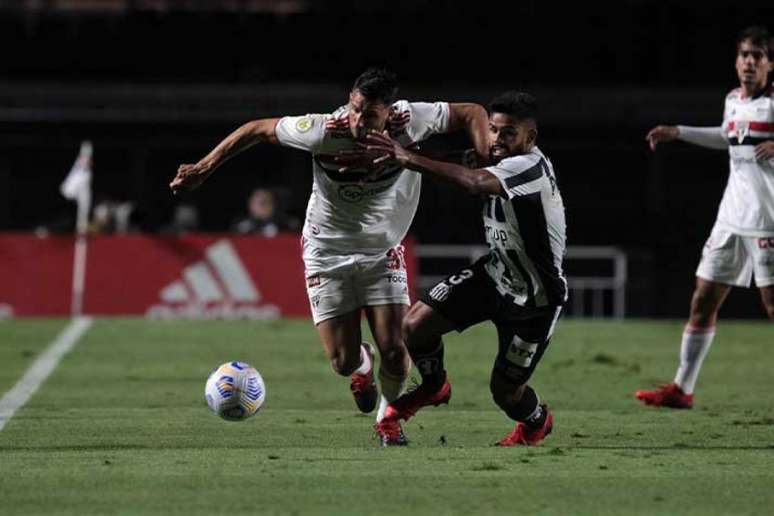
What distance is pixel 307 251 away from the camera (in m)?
9.30

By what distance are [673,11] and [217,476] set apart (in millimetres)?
21450

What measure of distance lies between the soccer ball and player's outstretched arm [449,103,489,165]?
6.02 feet

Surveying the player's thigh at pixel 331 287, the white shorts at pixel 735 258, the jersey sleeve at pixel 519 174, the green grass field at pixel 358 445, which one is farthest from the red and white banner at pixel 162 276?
the jersey sleeve at pixel 519 174

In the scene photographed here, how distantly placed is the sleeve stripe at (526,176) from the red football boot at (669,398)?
333 cm

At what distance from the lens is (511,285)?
8.55 meters

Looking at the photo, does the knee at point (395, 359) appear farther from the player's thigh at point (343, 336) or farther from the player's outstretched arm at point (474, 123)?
the player's outstretched arm at point (474, 123)

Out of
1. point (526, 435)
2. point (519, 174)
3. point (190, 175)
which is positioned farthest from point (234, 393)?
point (519, 174)

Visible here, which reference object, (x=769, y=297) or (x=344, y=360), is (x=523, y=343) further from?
(x=769, y=297)

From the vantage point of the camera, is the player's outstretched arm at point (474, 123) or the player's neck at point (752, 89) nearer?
the player's outstretched arm at point (474, 123)

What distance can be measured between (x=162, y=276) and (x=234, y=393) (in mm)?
11573

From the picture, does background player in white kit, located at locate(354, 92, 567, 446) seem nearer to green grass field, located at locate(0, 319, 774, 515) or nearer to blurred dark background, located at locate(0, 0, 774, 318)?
green grass field, located at locate(0, 319, 774, 515)

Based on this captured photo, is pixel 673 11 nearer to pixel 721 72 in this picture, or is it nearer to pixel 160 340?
pixel 721 72

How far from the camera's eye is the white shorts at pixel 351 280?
9078 mm

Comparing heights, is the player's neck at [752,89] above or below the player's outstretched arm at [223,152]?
above
